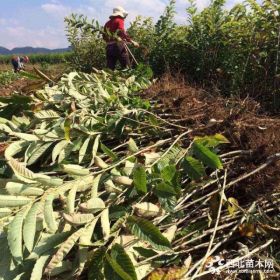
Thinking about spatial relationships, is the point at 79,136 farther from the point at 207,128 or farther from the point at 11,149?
the point at 207,128

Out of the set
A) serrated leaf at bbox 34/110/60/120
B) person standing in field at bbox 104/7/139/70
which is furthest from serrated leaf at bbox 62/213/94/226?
person standing in field at bbox 104/7/139/70

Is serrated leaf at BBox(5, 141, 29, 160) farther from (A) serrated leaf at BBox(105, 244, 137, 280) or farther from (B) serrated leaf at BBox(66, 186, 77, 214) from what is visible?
(A) serrated leaf at BBox(105, 244, 137, 280)

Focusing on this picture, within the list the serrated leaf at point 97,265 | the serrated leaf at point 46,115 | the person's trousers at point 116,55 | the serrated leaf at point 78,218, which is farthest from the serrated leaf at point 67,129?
the person's trousers at point 116,55

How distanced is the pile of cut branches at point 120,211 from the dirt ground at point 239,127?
5cm

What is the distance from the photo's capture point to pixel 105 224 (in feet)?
4.36

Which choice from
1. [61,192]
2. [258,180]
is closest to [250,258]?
[258,180]

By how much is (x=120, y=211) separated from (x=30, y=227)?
1.07 feet

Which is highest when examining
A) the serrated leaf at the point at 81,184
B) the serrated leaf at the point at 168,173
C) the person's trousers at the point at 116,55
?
the person's trousers at the point at 116,55

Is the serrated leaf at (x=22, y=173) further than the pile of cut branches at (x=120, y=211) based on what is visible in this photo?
Yes

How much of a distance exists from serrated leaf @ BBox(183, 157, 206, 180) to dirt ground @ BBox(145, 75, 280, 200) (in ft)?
1.03

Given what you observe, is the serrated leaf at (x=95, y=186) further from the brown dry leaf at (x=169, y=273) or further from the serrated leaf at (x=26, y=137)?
the serrated leaf at (x=26, y=137)

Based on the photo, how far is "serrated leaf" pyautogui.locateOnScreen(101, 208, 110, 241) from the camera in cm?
130

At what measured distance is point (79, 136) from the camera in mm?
2029

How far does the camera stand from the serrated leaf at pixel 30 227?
1234mm
